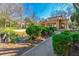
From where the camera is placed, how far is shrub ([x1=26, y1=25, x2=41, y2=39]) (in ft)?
7.04

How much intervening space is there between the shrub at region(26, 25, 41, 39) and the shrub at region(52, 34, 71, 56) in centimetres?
18

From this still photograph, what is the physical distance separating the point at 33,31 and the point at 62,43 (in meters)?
0.32

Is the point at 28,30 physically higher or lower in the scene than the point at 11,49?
higher

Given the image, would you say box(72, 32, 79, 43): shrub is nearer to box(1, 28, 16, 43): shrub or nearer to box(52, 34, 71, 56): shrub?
box(52, 34, 71, 56): shrub

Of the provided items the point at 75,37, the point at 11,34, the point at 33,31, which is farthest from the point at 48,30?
the point at 11,34

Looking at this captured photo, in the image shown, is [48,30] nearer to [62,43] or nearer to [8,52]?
[62,43]

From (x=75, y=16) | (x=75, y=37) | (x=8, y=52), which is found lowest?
(x=8, y=52)

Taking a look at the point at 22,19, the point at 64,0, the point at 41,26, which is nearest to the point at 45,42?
the point at 41,26

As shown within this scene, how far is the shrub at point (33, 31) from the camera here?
2145 mm

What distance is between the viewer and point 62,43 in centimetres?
213

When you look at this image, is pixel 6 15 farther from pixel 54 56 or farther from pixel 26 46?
pixel 54 56

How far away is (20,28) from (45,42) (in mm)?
295

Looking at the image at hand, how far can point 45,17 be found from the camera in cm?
216

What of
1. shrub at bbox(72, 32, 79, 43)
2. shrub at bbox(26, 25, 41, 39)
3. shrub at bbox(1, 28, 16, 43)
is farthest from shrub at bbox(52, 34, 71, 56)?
shrub at bbox(1, 28, 16, 43)
